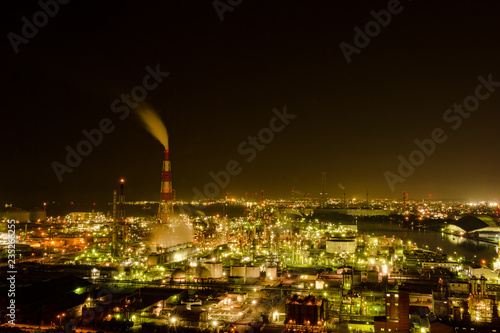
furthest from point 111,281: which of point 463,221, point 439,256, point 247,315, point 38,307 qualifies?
point 463,221

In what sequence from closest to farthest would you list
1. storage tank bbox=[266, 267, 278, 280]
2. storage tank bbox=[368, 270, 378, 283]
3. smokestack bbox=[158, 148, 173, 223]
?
storage tank bbox=[368, 270, 378, 283] < storage tank bbox=[266, 267, 278, 280] < smokestack bbox=[158, 148, 173, 223]

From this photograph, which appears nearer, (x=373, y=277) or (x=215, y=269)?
(x=373, y=277)

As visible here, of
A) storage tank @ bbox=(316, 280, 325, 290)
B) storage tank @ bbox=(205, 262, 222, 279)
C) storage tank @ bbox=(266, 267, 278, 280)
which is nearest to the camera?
storage tank @ bbox=(316, 280, 325, 290)

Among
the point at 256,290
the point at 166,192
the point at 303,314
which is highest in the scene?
the point at 166,192

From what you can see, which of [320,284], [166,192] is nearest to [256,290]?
[320,284]

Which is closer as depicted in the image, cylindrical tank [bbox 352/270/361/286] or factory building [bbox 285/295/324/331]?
factory building [bbox 285/295/324/331]

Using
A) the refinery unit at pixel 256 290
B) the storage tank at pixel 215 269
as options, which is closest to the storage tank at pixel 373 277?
the refinery unit at pixel 256 290

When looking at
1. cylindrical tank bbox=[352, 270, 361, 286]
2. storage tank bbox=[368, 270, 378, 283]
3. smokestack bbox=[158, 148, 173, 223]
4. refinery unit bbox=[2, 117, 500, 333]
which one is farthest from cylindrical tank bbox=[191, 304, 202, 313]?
smokestack bbox=[158, 148, 173, 223]

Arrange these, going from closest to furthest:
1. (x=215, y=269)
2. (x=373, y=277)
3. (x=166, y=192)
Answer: (x=373, y=277), (x=215, y=269), (x=166, y=192)

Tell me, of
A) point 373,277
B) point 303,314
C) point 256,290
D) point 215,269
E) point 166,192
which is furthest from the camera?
point 166,192

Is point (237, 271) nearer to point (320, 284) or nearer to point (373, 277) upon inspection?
point (320, 284)

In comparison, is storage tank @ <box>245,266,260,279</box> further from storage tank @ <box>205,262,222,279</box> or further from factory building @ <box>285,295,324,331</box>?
factory building @ <box>285,295,324,331</box>

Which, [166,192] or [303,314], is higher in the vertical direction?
[166,192]
